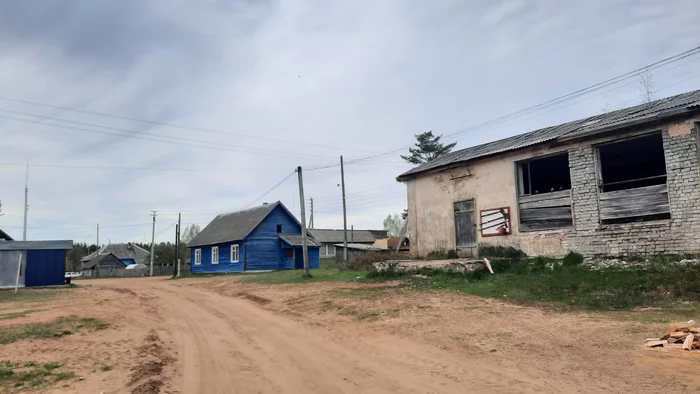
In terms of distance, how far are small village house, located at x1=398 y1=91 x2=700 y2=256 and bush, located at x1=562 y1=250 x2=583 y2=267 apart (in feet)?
1.04

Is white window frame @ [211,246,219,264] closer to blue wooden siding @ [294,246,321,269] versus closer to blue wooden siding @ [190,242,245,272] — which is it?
blue wooden siding @ [190,242,245,272]

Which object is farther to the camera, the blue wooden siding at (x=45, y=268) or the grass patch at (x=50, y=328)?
the blue wooden siding at (x=45, y=268)

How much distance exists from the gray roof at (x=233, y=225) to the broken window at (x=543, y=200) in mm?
25544

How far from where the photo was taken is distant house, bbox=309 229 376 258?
65.4 metres

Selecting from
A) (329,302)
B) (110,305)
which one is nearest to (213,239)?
(110,305)

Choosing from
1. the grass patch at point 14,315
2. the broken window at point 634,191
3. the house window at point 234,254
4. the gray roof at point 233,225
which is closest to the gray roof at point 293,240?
the gray roof at point 233,225

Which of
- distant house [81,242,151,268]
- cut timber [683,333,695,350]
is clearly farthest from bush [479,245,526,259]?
distant house [81,242,151,268]

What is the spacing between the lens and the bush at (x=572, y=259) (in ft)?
53.1

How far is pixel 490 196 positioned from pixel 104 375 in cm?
1630

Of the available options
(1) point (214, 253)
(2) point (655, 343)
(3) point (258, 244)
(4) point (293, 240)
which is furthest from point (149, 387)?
(1) point (214, 253)

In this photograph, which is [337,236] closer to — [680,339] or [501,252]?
[501,252]

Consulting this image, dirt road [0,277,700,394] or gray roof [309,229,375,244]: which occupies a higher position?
gray roof [309,229,375,244]

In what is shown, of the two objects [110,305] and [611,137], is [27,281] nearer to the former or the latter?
[110,305]

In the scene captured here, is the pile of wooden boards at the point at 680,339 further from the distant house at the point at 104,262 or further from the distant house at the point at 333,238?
the distant house at the point at 104,262
